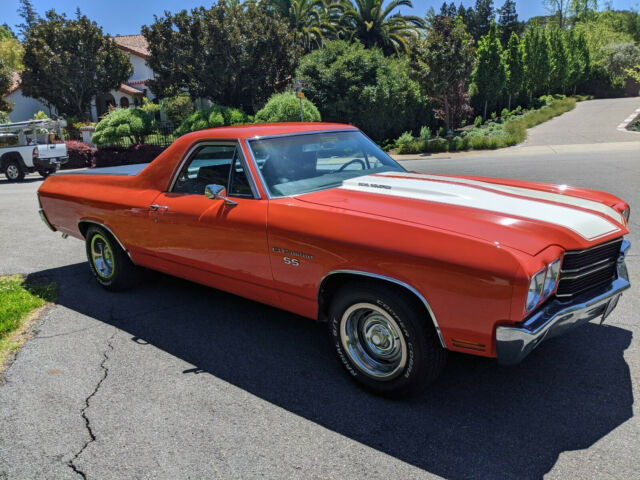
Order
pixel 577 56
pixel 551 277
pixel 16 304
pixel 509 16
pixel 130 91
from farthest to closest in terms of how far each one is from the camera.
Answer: pixel 509 16, pixel 577 56, pixel 130 91, pixel 16 304, pixel 551 277

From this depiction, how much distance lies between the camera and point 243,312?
4.73 m

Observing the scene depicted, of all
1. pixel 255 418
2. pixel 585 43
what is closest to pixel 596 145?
pixel 255 418

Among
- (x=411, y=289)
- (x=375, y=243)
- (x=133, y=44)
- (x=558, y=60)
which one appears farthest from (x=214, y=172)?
(x=133, y=44)

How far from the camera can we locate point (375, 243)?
9.61ft

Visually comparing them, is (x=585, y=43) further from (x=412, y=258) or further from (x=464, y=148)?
(x=412, y=258)

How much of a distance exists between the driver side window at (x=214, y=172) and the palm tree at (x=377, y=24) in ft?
121

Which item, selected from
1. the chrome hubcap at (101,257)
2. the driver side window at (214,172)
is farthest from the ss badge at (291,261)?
the chrome hubcap at (101,257)

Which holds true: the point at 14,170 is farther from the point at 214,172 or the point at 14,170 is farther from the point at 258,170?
the point at 258,170

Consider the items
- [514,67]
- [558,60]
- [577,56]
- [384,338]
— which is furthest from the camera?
[577,56]

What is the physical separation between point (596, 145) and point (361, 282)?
65.2 ft

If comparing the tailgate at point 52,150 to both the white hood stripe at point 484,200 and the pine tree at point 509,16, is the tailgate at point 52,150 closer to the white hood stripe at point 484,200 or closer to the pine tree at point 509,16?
the white hood stripe at point 484,200

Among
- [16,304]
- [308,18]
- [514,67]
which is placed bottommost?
[16,304]

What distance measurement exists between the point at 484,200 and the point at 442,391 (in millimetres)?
1260

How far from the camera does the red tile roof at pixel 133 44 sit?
137 ft
